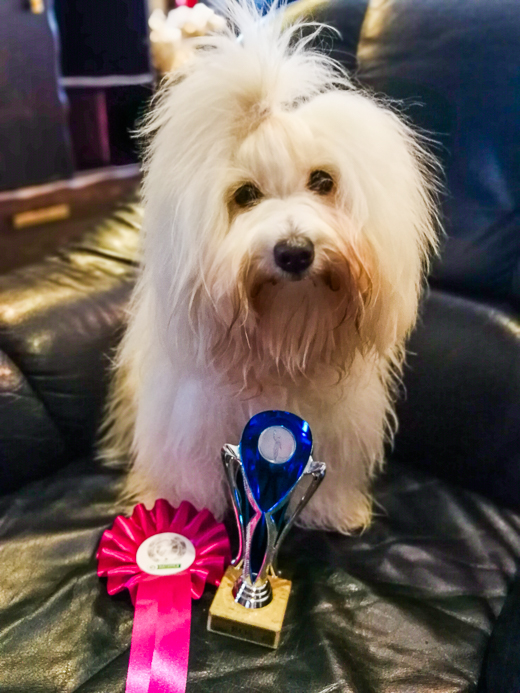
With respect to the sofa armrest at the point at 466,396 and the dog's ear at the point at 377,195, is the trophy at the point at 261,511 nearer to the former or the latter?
the dog's ear at the point at 377,195

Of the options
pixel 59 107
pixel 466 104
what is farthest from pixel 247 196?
pixel 59 107

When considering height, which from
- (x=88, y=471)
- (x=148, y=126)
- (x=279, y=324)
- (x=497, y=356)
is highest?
(x=148, y=126)

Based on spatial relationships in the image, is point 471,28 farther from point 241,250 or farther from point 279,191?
point 241,250

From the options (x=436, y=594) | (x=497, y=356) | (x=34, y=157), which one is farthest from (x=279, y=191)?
(x=34, y=157)

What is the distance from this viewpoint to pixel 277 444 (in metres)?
0.96

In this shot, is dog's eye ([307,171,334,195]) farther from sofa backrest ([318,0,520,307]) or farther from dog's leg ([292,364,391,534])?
sofa backrest ([318,0,520,307])

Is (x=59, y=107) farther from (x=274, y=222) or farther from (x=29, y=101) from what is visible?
(x=274, y=222)

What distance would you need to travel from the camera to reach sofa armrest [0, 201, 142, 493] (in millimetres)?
1366

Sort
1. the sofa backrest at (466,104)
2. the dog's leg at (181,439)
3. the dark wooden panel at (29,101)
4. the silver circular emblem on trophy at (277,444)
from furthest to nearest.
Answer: the dark wooden panel at (29,101) < the sofa backrest at (466,104) < the dog's leg at (181,439) < the silver circular emblem on trophy at (277,444)

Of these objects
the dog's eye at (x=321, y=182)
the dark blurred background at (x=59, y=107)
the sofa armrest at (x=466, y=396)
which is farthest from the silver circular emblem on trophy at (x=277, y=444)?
the dark blurred background at (x=59, y=107)

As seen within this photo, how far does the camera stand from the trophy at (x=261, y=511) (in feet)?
3.15

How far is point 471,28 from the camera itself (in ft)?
4.34

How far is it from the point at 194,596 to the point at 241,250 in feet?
2.09

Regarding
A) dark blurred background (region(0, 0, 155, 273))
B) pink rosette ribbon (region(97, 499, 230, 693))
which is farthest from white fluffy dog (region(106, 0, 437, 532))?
dark blurred background (region(0, 0, 155, 273))
